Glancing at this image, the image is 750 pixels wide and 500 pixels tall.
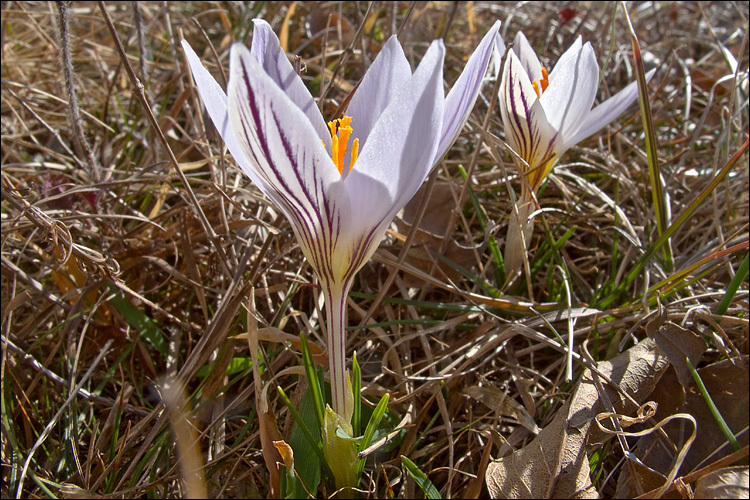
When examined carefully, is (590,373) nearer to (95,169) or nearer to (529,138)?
(529,138)

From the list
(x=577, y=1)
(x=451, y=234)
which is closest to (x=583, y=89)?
(x=451, y=234)

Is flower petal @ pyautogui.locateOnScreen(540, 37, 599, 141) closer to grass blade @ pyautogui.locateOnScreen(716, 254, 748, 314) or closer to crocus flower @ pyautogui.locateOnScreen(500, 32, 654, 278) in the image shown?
crocus flower @ pyautogui.locateOnScreen(500, 32, 654, 278)

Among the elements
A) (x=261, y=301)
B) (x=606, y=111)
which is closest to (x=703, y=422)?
(x=606, y=111)

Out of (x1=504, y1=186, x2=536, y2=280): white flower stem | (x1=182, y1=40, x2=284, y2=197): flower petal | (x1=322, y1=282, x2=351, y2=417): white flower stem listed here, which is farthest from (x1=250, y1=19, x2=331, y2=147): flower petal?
(x1=504, y1=186, x2=536, y2=280): white flower stem

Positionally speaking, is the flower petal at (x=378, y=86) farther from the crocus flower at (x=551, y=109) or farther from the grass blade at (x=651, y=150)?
the grass blade at (x=651, y=150)

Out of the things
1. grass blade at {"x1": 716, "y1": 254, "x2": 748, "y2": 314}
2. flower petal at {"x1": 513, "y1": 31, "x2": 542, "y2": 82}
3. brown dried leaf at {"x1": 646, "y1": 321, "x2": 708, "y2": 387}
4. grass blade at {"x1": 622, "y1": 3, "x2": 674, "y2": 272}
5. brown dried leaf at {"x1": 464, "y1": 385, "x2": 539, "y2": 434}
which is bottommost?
brown dried leaf at {"x1": 464, "y1": 385, "x2": 539, "y2": 434}

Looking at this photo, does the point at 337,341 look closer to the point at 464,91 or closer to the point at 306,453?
the point at 306,453
